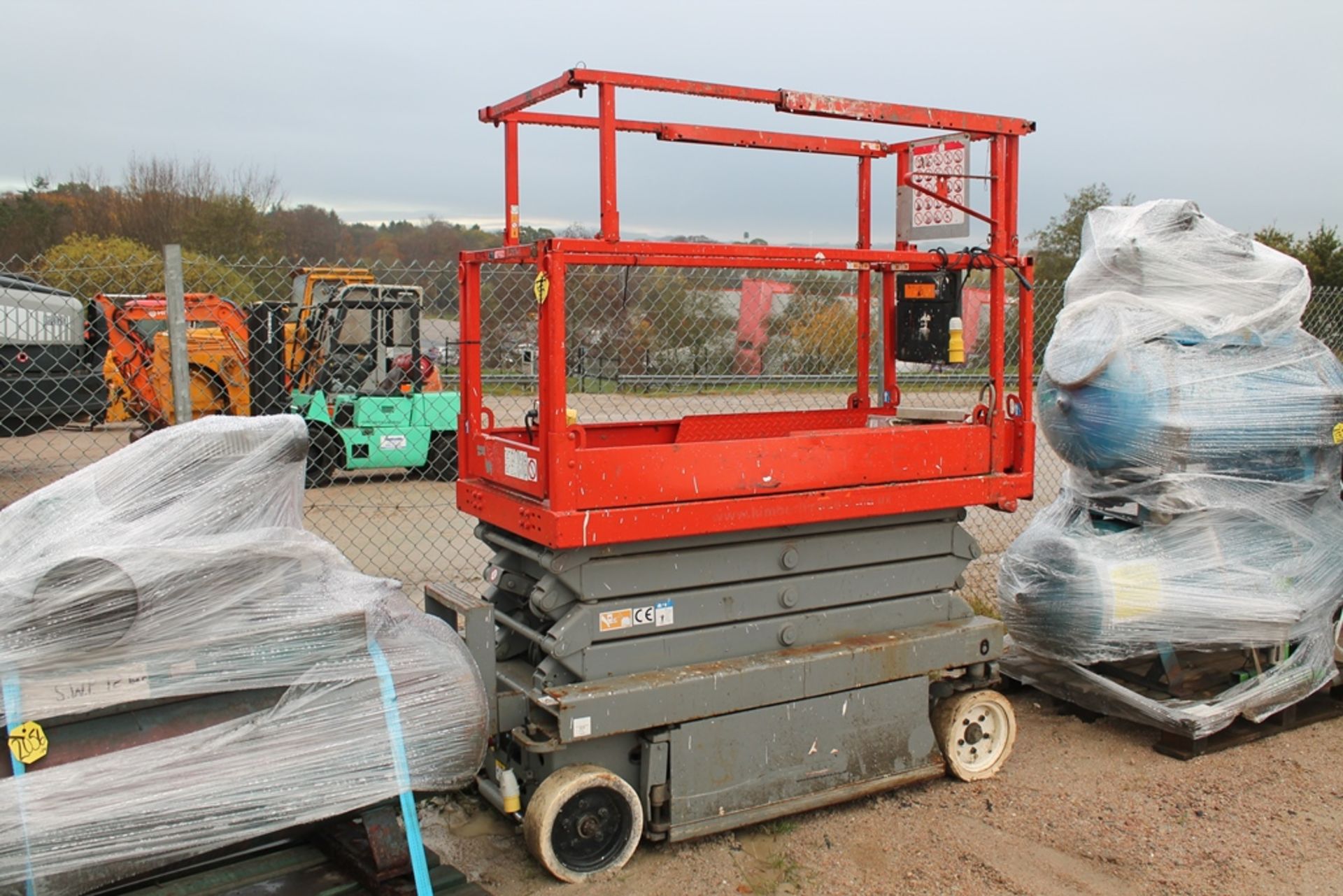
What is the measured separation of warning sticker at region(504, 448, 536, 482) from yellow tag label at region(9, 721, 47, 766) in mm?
1582

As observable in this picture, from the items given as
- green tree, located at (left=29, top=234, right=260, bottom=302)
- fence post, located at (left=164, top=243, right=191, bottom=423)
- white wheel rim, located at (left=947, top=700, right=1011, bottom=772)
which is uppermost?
green tree, located at (left=29, top=234, right=260, bottom=302)

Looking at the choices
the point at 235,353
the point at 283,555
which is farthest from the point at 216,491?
the point at 235,353

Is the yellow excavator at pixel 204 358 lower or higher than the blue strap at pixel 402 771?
higher

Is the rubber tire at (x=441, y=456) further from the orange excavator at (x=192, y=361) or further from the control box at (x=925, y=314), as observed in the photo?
the control box at (x=925, y=314)

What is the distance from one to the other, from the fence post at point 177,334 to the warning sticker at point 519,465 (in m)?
1.22

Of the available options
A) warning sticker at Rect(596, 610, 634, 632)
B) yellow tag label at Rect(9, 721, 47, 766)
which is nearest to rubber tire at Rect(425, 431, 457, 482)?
warning sticker at Rect(596, 610, 634, 632)

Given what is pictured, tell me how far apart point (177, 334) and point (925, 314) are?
2944mm

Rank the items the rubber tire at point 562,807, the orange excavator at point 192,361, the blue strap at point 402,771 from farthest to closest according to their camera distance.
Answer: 1. the orange excavator at point 192,361
2. the rubber tire at point 562,807
3. the blue strap at point 402,771

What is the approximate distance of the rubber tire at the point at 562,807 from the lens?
351 cm

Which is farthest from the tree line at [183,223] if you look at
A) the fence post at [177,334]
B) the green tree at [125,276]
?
the fence post at [177,334]

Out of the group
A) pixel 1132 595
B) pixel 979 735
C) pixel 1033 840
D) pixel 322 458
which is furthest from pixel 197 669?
pixel 322 458

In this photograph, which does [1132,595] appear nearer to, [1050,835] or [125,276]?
[1050,835]

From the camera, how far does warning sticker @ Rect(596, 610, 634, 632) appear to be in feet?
11.9

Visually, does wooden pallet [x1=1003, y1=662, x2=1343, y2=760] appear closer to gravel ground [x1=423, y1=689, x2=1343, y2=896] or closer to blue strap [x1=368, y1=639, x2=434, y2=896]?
gravel ground [x1=423, y1=689, x2=1343, y2=896]
